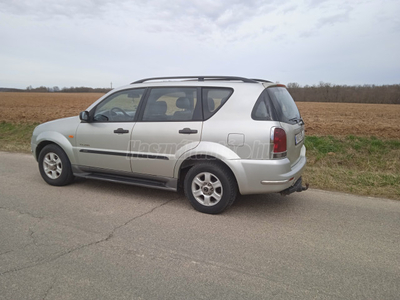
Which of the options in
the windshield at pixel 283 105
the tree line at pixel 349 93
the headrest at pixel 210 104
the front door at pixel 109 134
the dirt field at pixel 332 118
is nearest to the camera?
the windshield at pixel 283 105

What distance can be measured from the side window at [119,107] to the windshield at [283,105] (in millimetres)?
1945

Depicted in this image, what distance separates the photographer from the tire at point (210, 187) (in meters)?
4.09

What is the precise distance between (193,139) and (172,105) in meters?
0.67

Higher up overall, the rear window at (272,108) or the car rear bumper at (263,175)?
the rear window at (272,108)

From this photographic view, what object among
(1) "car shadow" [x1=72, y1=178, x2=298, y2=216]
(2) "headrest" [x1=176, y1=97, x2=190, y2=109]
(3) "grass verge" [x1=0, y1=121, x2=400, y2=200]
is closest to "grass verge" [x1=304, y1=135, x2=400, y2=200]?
(3) "grass verge" [x1=0, y1=121, x2=400, y2=200]

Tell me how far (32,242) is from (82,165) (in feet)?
6.53

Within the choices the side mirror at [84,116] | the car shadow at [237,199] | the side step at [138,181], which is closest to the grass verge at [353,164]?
the car shadow at [237,199]

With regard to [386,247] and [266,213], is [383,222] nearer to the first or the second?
[386,247]

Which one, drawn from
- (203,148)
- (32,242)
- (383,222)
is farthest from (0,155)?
(383,222)

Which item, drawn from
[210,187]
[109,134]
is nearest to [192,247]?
[210,187]

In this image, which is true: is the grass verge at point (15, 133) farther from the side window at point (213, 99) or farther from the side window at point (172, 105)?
the side window at point (213, 99)

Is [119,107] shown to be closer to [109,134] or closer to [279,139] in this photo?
[109,134]

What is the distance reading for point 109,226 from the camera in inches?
149

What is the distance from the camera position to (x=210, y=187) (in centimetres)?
421
